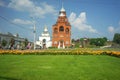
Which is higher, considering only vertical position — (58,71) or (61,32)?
(61,32)

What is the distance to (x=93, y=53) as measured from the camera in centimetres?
2666

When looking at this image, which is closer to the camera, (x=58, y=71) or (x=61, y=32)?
(x=58, y=71)

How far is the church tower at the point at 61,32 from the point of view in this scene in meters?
83.6

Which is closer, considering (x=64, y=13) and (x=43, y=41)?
(x=64, y=13)

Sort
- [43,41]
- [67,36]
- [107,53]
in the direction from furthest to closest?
[43,41] → [67,36] → [107,53]

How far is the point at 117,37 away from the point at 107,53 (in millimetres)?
118032

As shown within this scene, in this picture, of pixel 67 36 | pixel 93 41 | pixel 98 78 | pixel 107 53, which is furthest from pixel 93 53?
pixel 93 41

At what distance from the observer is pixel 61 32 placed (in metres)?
85.2

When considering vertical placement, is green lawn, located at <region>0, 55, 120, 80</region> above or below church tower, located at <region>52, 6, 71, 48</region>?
below

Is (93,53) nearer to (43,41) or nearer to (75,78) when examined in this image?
(75,78)

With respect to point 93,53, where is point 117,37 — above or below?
above

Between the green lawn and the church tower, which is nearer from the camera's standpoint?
the green lawn

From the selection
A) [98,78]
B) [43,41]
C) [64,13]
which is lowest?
[98,78]

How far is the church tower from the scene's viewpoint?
8356 centimetres
